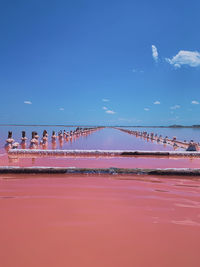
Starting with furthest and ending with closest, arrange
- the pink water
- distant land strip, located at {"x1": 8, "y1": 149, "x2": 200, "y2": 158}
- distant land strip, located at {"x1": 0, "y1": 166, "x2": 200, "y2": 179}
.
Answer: distant land strip, located at {"x1": 8, "y1": 149, "x2": 200, "y2": 158}
distant land strip, located at {"x1": 0, "y1": 166, "x2": 200, "y2": 179}
the pink water

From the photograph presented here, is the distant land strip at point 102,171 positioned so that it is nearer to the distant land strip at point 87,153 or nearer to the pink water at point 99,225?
the pink water at point 99,225

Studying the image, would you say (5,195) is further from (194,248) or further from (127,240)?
(194,248)

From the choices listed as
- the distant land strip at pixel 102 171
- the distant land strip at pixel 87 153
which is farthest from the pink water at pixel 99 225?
the distant land strip at pixel 87 153

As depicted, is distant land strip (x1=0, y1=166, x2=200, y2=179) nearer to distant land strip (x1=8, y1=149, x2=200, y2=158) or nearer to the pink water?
the pink water

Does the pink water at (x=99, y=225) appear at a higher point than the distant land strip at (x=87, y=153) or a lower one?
lower

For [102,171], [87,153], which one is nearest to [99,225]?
[102,171]

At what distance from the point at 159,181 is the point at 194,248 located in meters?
2.68

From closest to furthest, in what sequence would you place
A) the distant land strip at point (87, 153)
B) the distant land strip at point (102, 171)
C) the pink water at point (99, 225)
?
the pink water at point (99, 225) → the distant land strip at point (102, 171) → the distant land strip at point (87, 153)

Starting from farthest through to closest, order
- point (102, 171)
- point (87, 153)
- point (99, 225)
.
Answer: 1. point (87, 153)
2. point (102, 171)
3. point (99, 225)

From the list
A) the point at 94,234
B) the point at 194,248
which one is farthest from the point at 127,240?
the point at 194,248

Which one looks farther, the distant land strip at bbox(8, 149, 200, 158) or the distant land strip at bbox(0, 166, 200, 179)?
the distant land strip at bbox(8, 149, 200, 158)

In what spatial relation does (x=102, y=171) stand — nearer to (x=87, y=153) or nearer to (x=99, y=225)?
(x=99, y=225)

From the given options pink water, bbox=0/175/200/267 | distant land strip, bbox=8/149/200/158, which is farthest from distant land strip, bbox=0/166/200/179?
distant land strip, bbox=8/149/200/158

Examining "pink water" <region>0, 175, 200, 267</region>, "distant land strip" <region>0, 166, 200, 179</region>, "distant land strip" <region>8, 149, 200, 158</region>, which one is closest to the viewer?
"pink water" <region>0, 175, 200, 267</region>
